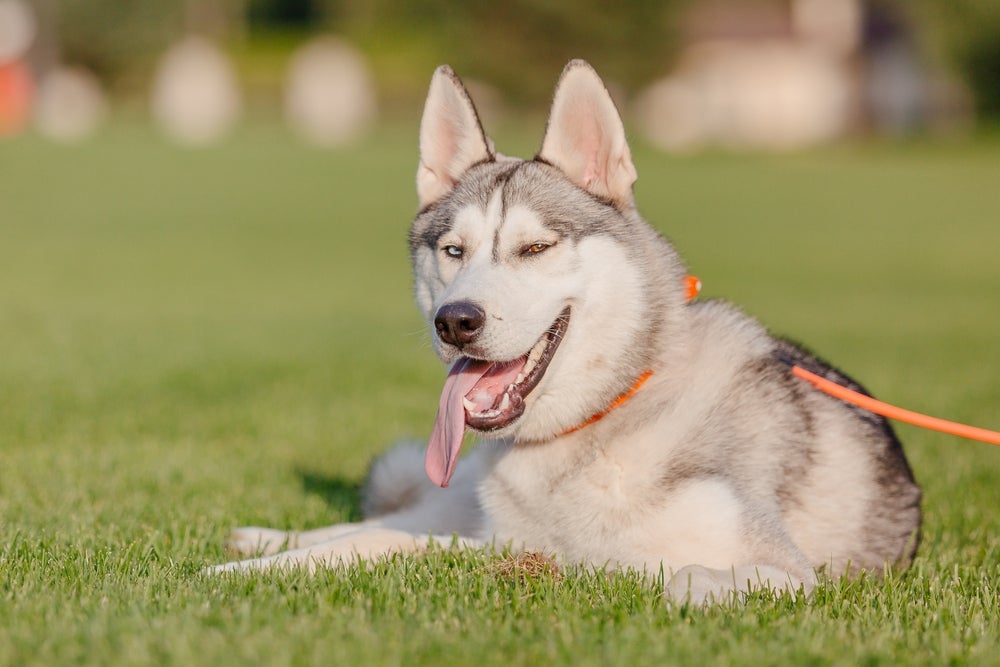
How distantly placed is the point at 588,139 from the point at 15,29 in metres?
63.4

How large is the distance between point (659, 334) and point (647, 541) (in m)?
0.82

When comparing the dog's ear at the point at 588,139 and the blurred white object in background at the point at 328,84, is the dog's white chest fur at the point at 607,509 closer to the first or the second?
the dog's ear at the point at 588,139

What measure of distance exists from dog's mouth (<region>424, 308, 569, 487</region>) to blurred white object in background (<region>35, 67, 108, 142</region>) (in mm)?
51668

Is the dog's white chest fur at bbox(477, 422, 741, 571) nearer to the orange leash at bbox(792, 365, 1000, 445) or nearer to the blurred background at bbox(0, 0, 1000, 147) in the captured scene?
the orange leash at bbox(792, 365, 1000, 445)

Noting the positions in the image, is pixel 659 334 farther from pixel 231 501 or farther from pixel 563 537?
pixel 231 501

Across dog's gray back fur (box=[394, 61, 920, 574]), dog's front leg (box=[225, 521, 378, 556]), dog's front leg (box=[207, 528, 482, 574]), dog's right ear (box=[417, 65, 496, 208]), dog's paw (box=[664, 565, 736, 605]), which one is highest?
dog's right ear (box=[417, 65, 496, 208])

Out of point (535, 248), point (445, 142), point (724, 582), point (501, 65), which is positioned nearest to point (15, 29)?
point (501, 65)

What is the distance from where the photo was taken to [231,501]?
5758 mm

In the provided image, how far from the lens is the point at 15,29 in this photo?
6109 cm

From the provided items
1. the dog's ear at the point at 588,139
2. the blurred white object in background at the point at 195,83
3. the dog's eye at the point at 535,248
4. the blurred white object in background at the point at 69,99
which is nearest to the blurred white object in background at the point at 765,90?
the blurred white object in background at the point at 195,83

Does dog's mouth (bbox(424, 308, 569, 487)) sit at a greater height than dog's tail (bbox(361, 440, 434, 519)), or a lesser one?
greater

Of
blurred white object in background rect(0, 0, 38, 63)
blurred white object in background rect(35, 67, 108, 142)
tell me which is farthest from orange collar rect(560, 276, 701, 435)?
blurred white object in background rect(0, 0, 38, 63)

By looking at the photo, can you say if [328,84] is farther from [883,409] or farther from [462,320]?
[462,320]

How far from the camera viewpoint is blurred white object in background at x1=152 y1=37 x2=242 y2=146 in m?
68.1
